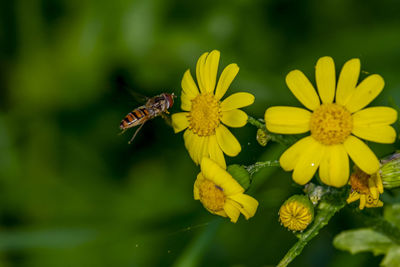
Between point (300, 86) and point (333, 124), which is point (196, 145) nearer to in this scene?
point (300, 86)

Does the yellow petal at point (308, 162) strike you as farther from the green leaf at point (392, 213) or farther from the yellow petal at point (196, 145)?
the green leaf at point (392, 213)

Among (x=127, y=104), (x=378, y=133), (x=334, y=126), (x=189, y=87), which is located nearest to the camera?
(x=378, y=133)

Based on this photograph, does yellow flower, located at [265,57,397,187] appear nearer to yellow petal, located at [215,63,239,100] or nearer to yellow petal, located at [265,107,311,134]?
yellow petal, located at [265,107,311,134]

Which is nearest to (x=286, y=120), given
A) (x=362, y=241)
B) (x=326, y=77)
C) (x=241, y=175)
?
(x=326, y=77)

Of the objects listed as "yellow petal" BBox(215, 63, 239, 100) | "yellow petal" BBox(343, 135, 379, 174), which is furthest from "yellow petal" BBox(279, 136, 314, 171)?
"yellow petal" BBox(215, 63, 239, 100)

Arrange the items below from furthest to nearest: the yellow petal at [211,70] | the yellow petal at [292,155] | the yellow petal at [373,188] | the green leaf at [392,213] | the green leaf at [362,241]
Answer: the green leaf at [392,213] < the green leaf at [362,241] < the yellow petal at [211,70] < the yellow petal at [373,188] < the yellow petal at [292,155]

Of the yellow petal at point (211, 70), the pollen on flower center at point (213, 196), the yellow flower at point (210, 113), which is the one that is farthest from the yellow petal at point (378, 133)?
the yellow petal at point (211, 70)

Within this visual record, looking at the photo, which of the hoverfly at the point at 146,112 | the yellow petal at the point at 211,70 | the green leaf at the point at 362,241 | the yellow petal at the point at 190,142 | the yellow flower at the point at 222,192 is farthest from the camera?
the hoverfly at the point at 146,112
